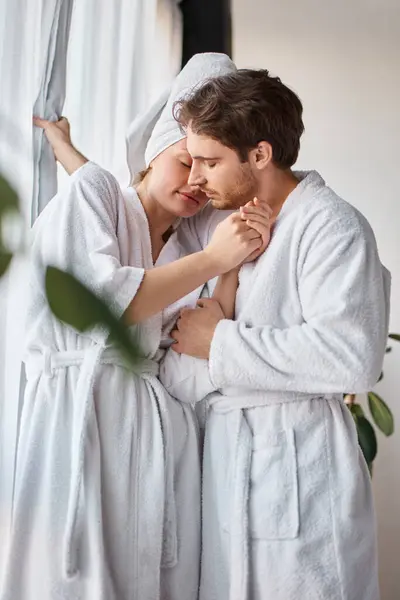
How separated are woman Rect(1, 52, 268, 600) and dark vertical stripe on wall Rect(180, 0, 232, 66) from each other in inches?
36.3

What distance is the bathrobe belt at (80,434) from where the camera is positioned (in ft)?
3.97

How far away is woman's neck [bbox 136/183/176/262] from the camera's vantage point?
4.92ft

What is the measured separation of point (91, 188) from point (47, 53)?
26 cm

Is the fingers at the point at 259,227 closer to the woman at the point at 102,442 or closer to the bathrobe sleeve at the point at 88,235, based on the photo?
the woman at the point at 102,442

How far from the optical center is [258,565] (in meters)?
1.31

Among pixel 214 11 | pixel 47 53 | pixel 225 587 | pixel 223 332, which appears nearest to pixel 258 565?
pixel 225 587

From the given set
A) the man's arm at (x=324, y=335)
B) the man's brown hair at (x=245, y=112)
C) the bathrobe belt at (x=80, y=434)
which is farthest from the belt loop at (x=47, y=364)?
→ the man's brown hair at (x=245, y=112)

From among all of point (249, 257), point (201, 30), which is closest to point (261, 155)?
point (249, 257)

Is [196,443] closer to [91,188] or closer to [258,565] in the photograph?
[258,565]

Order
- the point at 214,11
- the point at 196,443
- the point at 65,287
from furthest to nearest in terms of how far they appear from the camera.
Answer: the point at 214,11 → the point at 196,443 → the point at 65,287

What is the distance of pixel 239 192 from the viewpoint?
57.0 inches

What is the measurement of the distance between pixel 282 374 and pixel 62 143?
57 cm

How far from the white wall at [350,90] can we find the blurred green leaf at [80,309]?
268 centimetres

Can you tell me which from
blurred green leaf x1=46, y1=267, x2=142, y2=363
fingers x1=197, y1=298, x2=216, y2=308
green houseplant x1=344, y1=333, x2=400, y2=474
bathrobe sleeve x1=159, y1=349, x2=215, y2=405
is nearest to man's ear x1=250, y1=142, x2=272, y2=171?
fingers x1=197, y1=298, x2=216, y2=308
